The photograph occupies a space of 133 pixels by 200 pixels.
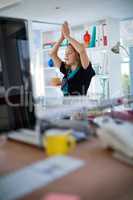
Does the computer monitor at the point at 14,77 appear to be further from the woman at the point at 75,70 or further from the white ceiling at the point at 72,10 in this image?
the white ceiling at the point at 72,10

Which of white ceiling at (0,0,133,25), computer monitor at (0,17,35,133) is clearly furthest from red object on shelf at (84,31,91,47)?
computer monitor at (0,17,35,133)

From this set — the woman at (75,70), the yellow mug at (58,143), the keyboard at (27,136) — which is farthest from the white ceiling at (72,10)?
the yellow mug at (58,143)

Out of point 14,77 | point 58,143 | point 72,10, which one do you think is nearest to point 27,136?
point 58,143

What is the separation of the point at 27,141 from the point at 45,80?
138 inches

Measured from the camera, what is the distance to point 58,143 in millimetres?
1017

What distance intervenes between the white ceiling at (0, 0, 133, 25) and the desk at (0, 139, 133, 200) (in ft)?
8.63

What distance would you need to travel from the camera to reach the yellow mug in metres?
1.02

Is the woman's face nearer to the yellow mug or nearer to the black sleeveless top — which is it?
the black sleeveless top

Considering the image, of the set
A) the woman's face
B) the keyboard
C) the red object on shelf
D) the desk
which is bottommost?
the desk

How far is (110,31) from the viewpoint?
14.0ft

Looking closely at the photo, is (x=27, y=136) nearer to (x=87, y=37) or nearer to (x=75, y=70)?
(x=75, y=70)

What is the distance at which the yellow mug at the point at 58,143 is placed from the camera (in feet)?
3.34

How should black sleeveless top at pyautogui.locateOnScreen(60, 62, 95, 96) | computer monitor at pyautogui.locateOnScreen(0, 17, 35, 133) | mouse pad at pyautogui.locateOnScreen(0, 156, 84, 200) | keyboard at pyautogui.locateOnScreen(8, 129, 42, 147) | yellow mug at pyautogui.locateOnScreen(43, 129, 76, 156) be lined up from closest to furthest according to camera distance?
mouse pad at pyautogui.locateOnScreen(0, 156, 84, 200)
yellow mug at pyautogui.locateOnScreen(43, 129, 76, 156)
keyboard at pyautogui.locateOnScreen(8, 129, 42, 147)
computer monitor at pyautogui.locateOnScreen(0, 17, 35, 133)
black sleeveless top at pyautogui.locateOnScreen(60, 62, 95, 96)

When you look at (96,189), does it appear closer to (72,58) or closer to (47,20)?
(72,58)
